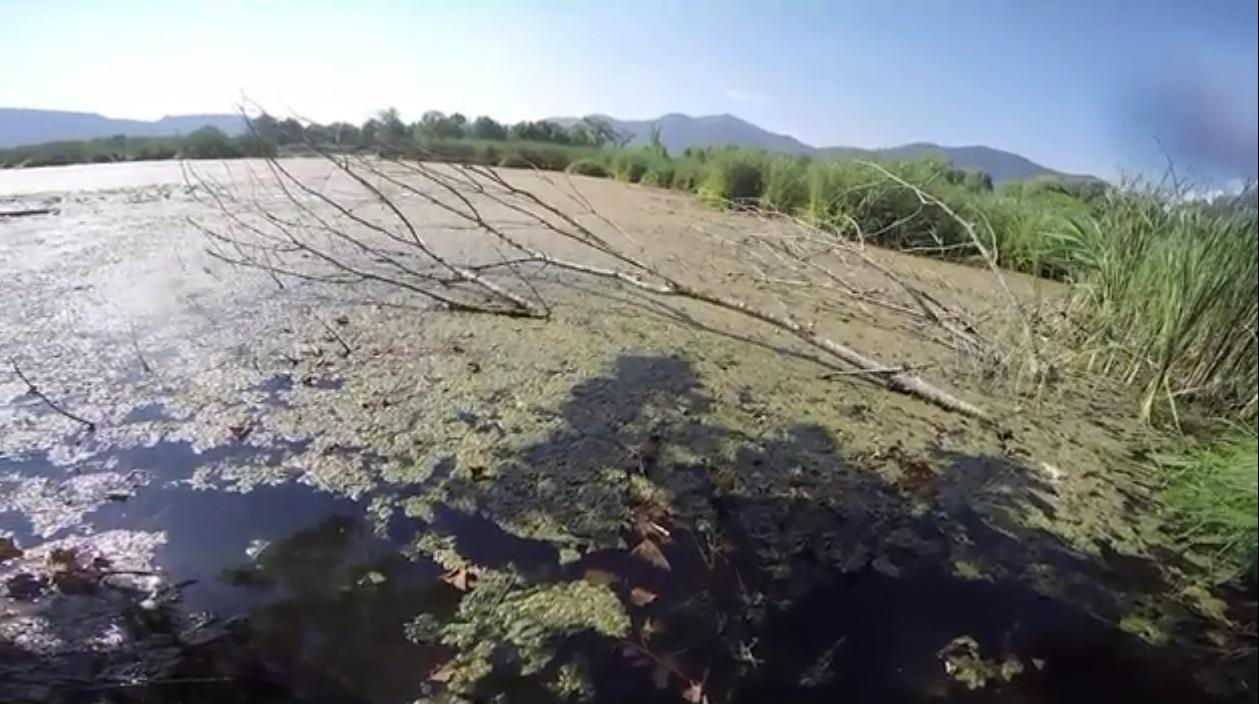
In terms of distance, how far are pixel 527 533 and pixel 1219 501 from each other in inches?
55.9

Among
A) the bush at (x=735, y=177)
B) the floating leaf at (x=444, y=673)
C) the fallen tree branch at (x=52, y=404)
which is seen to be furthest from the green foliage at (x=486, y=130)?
the floating leaf at (x=444, y=673)

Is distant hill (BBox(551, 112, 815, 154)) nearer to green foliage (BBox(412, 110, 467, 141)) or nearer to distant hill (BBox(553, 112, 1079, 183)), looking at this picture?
distant hill (BBox(553, 112, 1079, 183))

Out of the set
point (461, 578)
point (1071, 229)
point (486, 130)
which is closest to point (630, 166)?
point (486, 130)

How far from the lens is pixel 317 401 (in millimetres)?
2742

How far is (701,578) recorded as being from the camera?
1.97 metres

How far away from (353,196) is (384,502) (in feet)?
8.98

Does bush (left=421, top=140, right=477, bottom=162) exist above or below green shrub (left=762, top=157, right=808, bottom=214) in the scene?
above

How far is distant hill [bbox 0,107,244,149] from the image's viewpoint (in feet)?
8.18

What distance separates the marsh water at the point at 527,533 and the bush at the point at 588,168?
1513mm

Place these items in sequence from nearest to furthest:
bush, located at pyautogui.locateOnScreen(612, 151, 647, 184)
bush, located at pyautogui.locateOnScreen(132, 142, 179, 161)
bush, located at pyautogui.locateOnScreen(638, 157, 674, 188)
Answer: bush, located at pyautogui.locateOnScreen(132, 142, 179, 161) → bush, located at pyautogui.locateOnScreen(612, 151, 647, 184) → bush, located at pyautogui.locateOnScreen(638, 157, 674, 188)

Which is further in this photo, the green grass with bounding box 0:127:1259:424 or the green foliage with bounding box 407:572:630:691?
the green foliage with bounding box 407:572:630:691

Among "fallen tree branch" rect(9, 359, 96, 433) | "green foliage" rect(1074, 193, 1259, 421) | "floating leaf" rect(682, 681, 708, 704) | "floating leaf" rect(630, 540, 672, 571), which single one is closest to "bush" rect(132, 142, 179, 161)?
"fallen tree branch" rect(9, 359, 96, 433)

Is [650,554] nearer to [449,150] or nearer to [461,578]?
[461,578]

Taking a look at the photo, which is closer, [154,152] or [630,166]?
[154,152]
